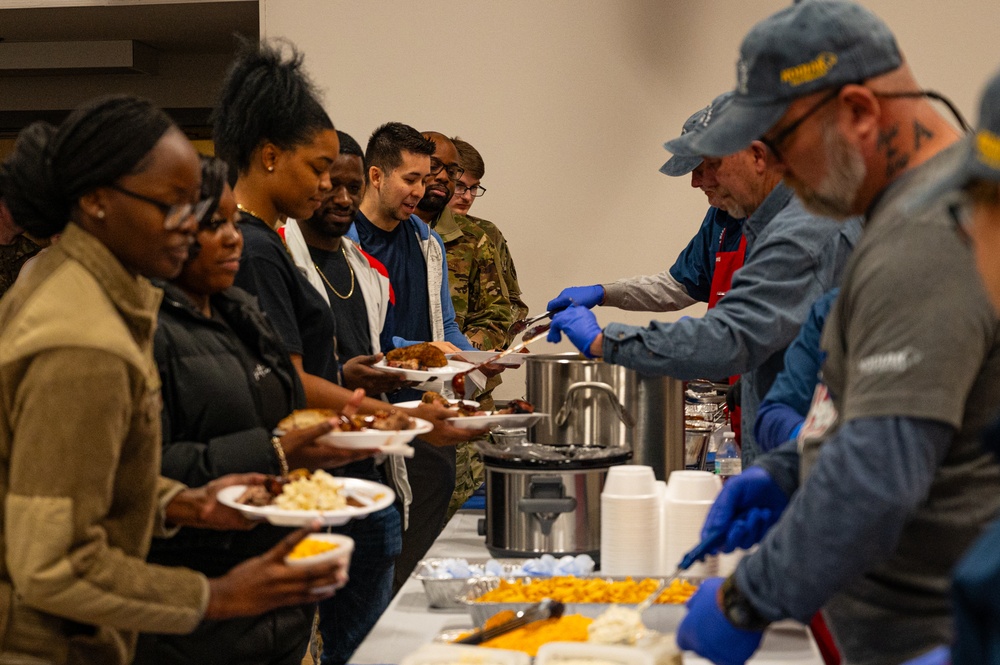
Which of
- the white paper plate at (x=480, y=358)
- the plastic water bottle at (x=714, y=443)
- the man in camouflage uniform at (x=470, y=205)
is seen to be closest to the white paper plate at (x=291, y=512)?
the white paper plate at (x=480, y=358)

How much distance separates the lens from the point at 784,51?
4.25 feet

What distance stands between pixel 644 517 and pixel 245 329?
80 cm

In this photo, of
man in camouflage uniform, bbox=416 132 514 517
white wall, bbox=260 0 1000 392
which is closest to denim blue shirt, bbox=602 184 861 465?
man in camouflage uniform, bbox=416 132 514 517

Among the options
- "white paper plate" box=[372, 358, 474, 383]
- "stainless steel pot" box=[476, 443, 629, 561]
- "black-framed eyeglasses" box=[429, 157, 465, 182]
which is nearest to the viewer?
"stainless steel pot" box=[476, 443, 629, 561]

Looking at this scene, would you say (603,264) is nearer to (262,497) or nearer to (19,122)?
(262,497)

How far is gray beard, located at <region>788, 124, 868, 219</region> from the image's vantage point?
1280 millimetres

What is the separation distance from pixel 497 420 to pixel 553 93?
3.12 m

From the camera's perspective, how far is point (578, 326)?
271cm

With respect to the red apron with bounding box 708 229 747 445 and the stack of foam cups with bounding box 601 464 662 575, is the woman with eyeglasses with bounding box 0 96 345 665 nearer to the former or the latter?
the stack of foam cups with bounding box 601 464 662 575

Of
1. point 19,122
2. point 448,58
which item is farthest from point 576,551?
point 19,122

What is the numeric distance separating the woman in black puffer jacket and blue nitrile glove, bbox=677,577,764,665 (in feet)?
2.43

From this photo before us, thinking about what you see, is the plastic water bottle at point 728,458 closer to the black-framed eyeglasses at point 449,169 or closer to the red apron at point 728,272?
the red apron at point 728,272

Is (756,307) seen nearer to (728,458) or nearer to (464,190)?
(728,458)

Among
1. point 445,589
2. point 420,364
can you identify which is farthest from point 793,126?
point 420,364
